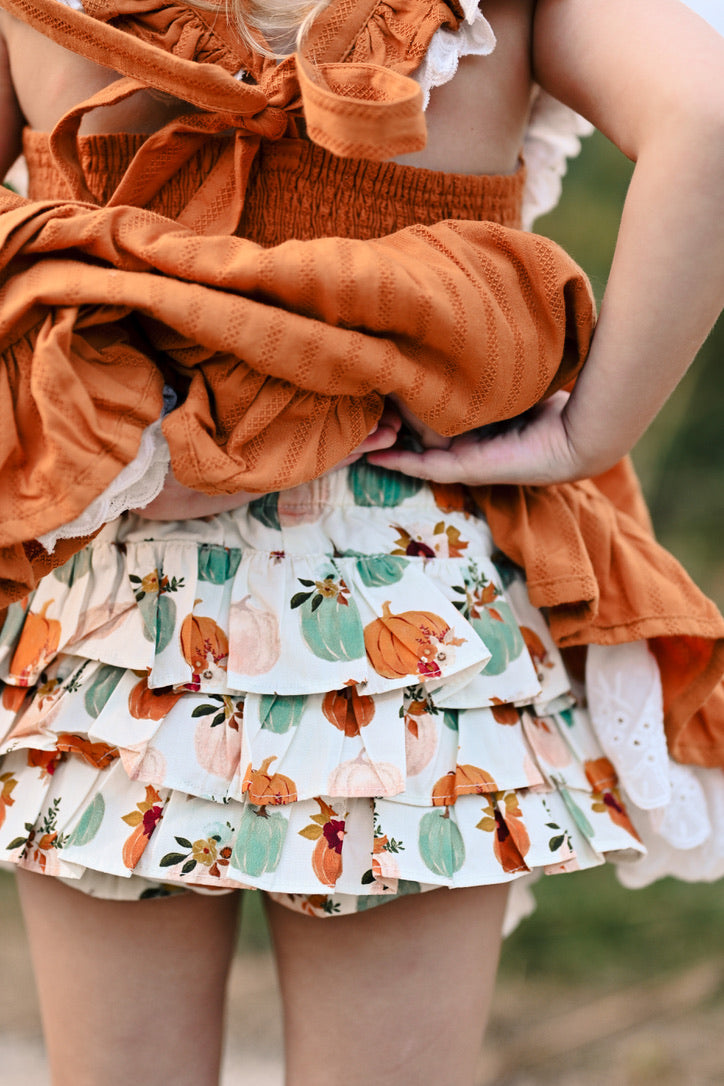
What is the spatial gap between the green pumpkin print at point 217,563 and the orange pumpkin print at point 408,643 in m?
0.12

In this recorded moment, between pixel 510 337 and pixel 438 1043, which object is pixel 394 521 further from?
pixel 438 1043

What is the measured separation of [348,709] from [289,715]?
5cm

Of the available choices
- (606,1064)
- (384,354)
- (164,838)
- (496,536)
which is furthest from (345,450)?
(606,1064)

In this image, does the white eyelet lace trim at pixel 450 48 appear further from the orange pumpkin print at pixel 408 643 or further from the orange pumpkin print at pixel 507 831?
the orange pumpkin print at pixel 507 831

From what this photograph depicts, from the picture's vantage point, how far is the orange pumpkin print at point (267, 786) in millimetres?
732

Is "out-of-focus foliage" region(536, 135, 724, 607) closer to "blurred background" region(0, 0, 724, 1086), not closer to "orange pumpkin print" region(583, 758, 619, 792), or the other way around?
"blurred background" region(0, 0, 724, 1086)

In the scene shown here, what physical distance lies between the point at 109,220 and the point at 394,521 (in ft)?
1.10

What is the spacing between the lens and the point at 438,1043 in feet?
2.70

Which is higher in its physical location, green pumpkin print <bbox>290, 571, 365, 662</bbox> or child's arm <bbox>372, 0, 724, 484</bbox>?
child's arm <bbox>372, 0, 724, 484</bbox>

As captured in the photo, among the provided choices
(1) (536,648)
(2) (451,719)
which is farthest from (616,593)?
(2) (451,719)

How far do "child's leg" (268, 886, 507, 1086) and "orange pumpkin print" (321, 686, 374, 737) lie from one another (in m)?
0.15

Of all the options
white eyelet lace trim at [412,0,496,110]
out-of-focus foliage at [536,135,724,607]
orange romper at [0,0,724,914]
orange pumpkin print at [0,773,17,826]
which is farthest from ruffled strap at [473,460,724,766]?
out-of-focus foliage at [536,135,724,607]

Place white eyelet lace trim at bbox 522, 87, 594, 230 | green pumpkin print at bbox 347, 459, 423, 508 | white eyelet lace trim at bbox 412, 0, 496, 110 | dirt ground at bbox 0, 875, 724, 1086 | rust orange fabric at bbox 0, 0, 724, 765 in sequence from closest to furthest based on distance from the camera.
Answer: rust orange fabric at bbox 0, 0, 724, 765, white eyelet lace trim at bbox 412, 0, 496, 110, green pumpkin print at bbox 347, 459, 423, 508, white eyelet lace trim at bbox 522, 87, 594, 230, dirt ground at bbox 0, 875, 724, 1086

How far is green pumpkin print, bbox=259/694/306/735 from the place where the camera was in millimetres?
753
